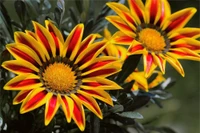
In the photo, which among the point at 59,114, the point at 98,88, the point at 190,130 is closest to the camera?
the point at 98,88

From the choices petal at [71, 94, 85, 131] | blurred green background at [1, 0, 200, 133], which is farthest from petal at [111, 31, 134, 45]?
blurred green background at [1, 0, 200, 133]

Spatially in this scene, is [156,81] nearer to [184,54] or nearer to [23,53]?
[184,54]

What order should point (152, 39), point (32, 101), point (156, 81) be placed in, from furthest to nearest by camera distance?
point (156, 81) < point (152, 39) < point (32, 101)

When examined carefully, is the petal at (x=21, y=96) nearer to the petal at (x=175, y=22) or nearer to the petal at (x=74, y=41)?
the petal at (x=74, y=41)


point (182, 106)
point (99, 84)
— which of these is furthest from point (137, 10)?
point (182, 106)

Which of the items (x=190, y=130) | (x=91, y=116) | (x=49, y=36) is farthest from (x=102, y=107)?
(x=190, y=130)

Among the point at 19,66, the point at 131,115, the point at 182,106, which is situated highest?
the point at 19,66

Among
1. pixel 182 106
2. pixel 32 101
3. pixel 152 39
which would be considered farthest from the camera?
pixel 182 106

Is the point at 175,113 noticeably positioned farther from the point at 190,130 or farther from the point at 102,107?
the point at 102,107
